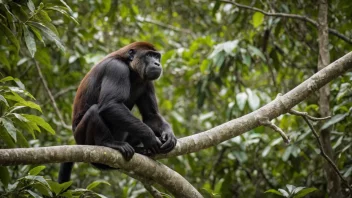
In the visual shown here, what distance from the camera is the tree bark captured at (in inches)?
245

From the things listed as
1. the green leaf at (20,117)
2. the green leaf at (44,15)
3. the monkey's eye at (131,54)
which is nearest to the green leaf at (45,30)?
the green leaf at (44,15)

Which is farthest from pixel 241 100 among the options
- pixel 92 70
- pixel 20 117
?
pixel 20 117

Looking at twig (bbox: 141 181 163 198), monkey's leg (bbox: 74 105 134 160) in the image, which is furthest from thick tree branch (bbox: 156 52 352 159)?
monkey's leg (bbox: 74 105 134 160)

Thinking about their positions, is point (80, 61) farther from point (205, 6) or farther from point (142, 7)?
point (205, 6)

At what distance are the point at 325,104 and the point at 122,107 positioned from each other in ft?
9.39

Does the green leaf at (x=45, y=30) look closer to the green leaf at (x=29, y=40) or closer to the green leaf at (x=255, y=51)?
the green leaf at (x=29, y=40)

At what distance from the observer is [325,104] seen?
253 inches

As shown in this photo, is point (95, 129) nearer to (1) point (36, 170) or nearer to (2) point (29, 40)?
(1) point (36, 170)

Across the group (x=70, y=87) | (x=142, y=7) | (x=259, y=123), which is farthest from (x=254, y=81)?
(x=259, y=123)

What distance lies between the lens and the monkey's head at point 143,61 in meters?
6.21

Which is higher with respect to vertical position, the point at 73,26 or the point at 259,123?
the point at 73,26

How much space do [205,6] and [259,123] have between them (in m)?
6.34

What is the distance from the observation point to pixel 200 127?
11188 millimetres

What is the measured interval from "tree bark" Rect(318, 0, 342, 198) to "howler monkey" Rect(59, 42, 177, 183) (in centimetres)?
222
